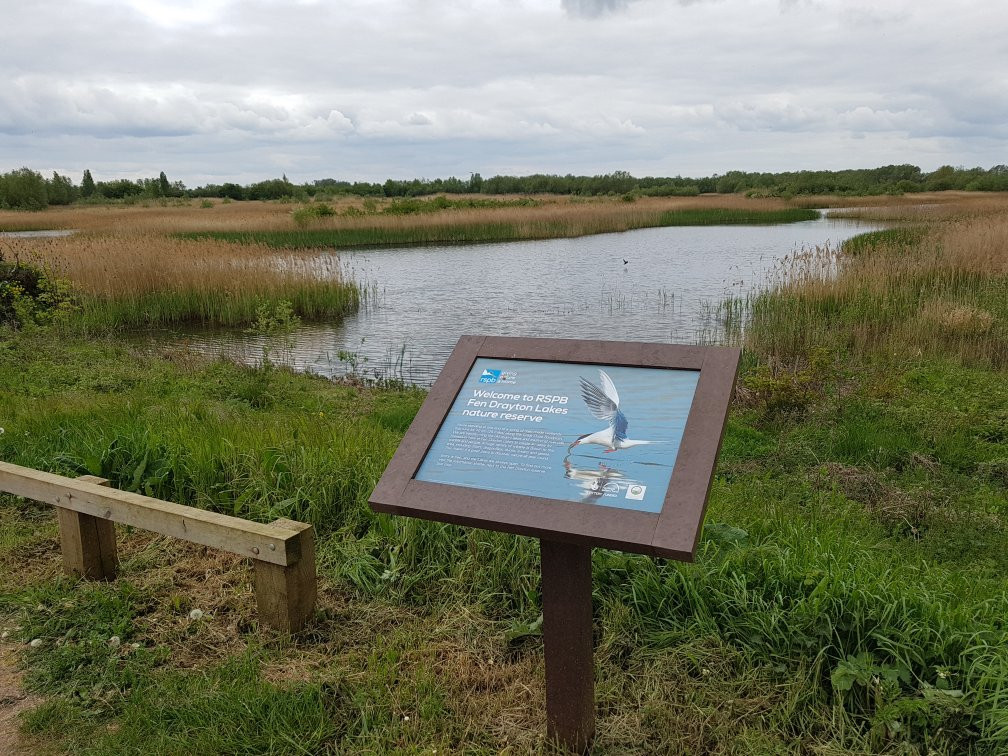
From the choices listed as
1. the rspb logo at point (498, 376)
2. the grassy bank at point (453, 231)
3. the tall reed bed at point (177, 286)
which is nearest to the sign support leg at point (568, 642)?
the rspb logo at point (498, 376)

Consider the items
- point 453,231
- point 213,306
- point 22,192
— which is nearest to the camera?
point 213,306

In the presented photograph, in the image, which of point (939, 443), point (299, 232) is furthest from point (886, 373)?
point (299, 232)

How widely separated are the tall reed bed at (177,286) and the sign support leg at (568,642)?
45.4 ft

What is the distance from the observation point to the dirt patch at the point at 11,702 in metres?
2.71

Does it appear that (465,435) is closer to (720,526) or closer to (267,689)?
(267,689)

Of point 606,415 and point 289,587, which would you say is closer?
point 606,415

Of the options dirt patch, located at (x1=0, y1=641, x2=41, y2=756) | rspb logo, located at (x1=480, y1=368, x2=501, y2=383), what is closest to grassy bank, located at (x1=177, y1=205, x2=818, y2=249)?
dirt patch, located at (x1=0, y1=641, x2=41, y2=756)

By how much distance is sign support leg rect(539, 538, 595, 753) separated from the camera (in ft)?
7.86

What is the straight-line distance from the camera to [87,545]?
3703 mm

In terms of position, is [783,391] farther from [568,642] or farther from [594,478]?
[594,478]

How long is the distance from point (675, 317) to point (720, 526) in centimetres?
1204

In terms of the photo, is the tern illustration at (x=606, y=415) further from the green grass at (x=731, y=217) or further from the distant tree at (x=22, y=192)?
the distant tree at (x=22, y=192)

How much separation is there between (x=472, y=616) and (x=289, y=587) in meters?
0.78

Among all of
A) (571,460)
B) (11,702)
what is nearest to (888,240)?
(571,460)
